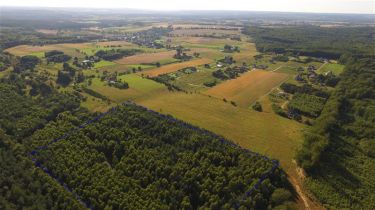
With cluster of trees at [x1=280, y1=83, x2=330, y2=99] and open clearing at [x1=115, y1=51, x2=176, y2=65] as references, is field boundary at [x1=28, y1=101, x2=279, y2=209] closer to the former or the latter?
cluster of trees at [x1=280, y1=83, x2=330, y2=99]

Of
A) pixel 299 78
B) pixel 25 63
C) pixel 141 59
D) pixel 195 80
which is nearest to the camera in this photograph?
pixel 195 80

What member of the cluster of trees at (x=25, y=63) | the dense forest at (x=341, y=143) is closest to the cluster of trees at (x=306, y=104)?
the dense forest at (x=341, y=143)

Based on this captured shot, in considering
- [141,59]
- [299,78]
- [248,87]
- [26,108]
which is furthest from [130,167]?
[141,59]

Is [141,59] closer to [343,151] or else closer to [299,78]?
[299,78]

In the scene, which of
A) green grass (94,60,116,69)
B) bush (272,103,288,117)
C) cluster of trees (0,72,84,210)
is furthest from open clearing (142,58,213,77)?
bush (272,103,288,117)

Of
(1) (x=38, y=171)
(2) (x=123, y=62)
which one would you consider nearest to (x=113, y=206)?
(1) (x=38, y=171)
